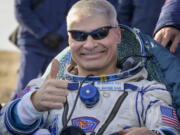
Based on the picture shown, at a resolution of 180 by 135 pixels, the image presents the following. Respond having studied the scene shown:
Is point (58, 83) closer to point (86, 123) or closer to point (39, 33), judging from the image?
point (86, 123)

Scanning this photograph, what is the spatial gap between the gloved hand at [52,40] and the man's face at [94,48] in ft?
7.90

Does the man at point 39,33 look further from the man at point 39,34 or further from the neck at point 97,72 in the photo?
the neck at point 97,72

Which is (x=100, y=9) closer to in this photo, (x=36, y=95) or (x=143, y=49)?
(x=143, y=49)

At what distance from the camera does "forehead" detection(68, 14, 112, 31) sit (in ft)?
14.8

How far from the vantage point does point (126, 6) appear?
6766mm

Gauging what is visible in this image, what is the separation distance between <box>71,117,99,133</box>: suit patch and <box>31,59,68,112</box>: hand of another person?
246mm

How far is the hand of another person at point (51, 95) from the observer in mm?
4059

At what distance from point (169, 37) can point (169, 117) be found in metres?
0.95

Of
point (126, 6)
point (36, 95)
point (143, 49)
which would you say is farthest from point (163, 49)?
point (126, 6)

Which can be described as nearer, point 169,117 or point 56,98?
point 56,98

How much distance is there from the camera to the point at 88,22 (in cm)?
451

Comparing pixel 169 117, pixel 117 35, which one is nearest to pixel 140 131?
pixel 169 117

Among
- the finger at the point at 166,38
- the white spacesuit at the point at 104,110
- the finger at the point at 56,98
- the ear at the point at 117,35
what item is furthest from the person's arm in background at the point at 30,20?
the finger at the point at 56,98

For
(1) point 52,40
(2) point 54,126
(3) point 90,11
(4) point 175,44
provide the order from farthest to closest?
(1) point 52,40
(4) point 175,44
(3) point 90,11
(2) point 54,126
